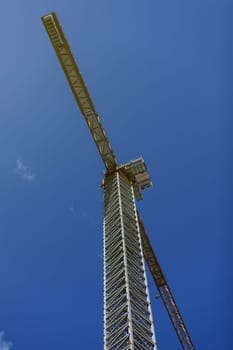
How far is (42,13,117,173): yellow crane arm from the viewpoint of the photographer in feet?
125

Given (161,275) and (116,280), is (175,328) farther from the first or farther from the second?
(116,280)

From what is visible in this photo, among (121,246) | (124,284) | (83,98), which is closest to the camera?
(124,284)

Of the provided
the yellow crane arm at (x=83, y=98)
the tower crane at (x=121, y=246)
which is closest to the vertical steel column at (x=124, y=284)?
the tower crane at (x=121, y=246)

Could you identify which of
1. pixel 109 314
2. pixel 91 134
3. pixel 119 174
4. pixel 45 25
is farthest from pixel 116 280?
pixel 45 25

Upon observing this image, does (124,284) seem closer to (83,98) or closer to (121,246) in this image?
(121,246)

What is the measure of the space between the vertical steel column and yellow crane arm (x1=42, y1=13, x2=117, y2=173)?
6.92 m

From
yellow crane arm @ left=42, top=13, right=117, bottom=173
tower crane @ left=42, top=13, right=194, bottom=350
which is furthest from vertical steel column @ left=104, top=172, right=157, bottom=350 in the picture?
yellow crane arm @ left=42, top=13, right=117, bottom=173

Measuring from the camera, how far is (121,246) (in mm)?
26078

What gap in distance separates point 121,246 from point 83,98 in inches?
692

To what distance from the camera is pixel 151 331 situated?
21.0 m

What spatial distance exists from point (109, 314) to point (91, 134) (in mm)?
20429

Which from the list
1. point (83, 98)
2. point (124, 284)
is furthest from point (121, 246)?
point (83, 98)

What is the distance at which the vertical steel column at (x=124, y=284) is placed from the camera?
20281mm

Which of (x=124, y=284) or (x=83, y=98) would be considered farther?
(x=83, y=98)
